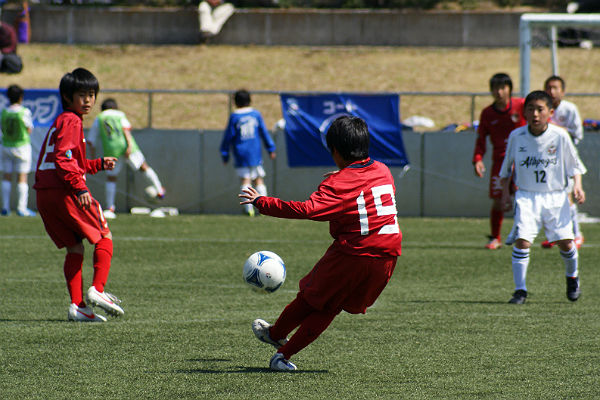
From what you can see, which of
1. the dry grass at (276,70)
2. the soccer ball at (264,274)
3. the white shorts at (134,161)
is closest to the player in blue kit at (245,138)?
the white shorts at (134,161)

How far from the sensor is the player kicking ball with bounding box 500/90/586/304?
25.1ft

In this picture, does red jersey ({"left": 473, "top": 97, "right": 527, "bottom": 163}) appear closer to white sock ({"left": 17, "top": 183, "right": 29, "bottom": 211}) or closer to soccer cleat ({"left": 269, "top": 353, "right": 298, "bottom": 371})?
soccer cleat ({"left": 269, "top": 353, "right": 298, "bottom": 371})

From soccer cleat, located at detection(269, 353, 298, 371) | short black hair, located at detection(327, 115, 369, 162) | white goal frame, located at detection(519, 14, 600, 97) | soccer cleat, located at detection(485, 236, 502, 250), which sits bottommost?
soccer cleat, located at detection(485, 236, 502, 250)

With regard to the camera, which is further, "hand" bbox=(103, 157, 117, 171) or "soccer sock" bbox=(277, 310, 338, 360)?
"hand" bbox=(103, 157, 117, 171)

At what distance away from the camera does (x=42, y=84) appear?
29328 mm

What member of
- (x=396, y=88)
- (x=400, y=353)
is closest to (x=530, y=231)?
(x=400, y=353)

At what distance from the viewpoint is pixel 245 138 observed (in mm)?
14680

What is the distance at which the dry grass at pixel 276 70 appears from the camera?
27.7 metres

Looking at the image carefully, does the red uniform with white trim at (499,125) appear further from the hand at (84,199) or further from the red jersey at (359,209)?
the red jersey at (359,209)

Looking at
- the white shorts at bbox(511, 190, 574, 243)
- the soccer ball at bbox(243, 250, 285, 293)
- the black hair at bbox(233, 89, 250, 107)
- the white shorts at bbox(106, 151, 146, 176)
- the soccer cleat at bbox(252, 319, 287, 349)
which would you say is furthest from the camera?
the white shorts at bbox(106, 151, 146, 176)

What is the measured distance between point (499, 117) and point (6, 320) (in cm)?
653

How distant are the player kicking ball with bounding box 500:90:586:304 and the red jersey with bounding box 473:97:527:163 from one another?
315 cm

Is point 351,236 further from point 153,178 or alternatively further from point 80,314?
point 153,178

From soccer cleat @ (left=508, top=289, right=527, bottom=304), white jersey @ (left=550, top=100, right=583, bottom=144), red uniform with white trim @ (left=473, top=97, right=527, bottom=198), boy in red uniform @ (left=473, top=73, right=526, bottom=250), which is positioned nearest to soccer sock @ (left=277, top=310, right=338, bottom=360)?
soccer cleat @ (left=508, top=289, right=527, bottom=304)
